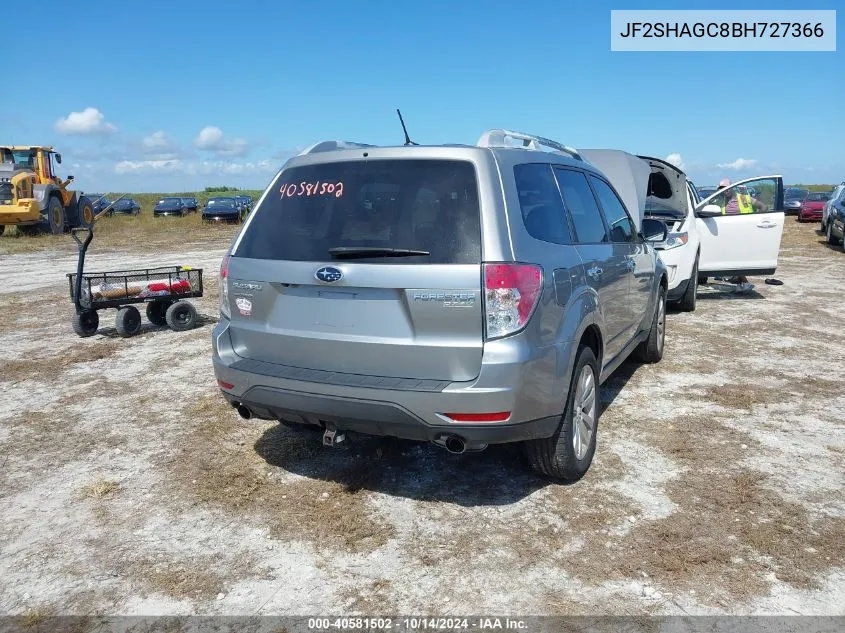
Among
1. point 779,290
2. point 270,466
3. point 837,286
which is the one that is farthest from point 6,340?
point 837,286

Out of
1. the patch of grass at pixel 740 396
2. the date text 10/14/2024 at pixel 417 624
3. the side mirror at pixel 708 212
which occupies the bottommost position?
the date text 10/14/2024 at pixel 417 624

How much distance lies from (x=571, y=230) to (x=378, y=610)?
2414 millimetres

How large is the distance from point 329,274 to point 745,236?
8351 mm

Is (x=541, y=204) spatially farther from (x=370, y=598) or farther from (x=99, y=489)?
(x=99, y=489)

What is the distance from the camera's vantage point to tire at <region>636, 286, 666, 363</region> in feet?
21.2

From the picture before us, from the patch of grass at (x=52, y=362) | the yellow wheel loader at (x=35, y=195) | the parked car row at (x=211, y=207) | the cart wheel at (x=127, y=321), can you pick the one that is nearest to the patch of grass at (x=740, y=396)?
the patch of grass at (x=52, y=362)

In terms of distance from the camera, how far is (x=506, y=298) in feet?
10.7

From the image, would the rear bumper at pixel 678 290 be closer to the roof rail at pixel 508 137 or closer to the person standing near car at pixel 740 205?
the person standing near car at pixel 740 205

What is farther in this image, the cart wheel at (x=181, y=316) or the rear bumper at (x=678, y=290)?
the rear bumper at (x=678, y=290)

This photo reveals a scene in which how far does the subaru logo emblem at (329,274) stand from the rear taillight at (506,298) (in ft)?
2.48

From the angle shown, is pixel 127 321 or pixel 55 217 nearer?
pixel 127 321

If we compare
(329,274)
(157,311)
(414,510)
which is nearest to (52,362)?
(157,311)

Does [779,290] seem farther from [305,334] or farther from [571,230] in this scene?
[305,334]

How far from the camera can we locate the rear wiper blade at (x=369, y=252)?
11.1ft
